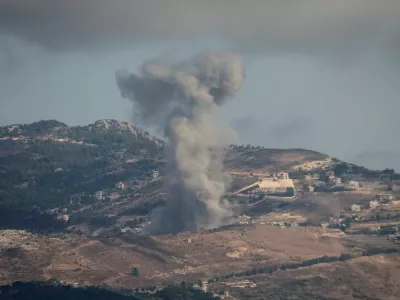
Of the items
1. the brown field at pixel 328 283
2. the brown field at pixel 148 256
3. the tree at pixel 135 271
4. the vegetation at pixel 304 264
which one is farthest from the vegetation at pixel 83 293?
the vegetation at pixel 304 264

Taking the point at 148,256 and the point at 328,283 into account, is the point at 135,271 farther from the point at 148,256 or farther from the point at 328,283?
the point at 328,283

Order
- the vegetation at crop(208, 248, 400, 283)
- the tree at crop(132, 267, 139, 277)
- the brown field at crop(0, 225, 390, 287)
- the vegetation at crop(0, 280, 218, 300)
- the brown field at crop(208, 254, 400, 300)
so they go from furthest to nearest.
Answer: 1. the vegetation at crop(208, 248, 400, 283)
2. the tree at crop(132, 267, 139, 277)
3. the brown field at crop(0, 225, 390, 287)
4. the brown field at crop(208, 254, 400, 300)
5. the vegetation at crop(0, 280, 218, 300)

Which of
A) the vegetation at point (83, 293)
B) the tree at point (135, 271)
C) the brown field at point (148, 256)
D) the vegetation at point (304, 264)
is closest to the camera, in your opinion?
the vegetation at point (83, 293)

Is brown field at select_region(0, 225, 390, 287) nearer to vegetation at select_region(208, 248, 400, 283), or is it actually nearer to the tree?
the tree

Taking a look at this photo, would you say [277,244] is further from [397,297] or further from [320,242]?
[397,297]

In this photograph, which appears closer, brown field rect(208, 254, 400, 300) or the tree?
brown field rect(208, 254, 400, 300)

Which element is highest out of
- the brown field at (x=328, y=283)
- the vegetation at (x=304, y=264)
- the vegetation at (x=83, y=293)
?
the vegetation at (x=304, y=264)

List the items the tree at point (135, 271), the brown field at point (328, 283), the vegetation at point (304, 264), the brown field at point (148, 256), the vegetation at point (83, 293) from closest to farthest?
the vegetation at point (83, 293), the brown field at point (328, 283), the brown field at point (148, 256), the tree at point (135, 271), the vegetation at point (304, 264)

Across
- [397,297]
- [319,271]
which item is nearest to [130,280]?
[319,271]

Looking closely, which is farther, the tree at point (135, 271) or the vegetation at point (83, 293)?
the tree at point (135, 271)

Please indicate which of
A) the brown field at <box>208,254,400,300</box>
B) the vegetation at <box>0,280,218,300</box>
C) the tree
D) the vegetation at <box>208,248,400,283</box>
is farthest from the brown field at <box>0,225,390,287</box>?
the brown field at <box>208,254,400,300</box>

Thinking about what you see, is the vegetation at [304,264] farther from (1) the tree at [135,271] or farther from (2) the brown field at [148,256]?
(1) the tree at [135,271]
